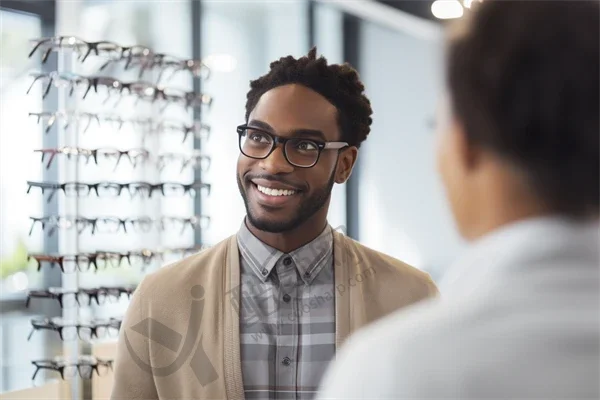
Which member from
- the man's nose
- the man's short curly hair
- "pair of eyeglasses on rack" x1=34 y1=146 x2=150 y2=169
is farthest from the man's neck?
"pair of eyeglasses on rack" x1=34 y1=146 x2=150 y2=169

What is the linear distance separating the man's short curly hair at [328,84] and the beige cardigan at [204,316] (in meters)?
0.29

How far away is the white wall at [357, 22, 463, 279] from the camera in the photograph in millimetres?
7633

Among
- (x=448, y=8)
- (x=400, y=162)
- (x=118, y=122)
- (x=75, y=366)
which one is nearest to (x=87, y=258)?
(x=75, y=366)

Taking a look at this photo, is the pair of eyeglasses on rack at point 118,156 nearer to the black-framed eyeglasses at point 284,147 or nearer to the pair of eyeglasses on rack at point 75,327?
the pair of eyeglasses on rack at point 75,327

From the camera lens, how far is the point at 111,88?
140 inches

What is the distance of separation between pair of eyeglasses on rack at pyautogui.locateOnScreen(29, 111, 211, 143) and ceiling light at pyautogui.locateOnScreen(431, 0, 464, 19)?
138cm

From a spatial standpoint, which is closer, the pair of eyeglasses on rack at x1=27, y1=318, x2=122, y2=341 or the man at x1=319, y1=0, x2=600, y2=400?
the man at x1=319, y1=0, x2=600, y2=400

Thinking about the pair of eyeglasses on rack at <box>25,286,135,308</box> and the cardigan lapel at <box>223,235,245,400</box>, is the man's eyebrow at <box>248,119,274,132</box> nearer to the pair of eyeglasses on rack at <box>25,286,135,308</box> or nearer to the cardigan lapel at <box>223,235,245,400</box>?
the cardigan lapel at <box>223,235,245,400</box>

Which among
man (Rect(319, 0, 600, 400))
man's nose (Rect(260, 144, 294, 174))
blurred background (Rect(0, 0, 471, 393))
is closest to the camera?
man (Rect(319, 0, 600, 400))

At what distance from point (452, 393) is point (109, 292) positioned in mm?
3075

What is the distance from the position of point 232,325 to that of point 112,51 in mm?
2293

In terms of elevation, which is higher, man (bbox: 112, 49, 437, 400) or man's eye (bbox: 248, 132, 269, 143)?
man's eye (bbox: 248, 132, 269, 143)

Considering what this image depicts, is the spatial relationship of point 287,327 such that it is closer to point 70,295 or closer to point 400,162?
point 70,295
